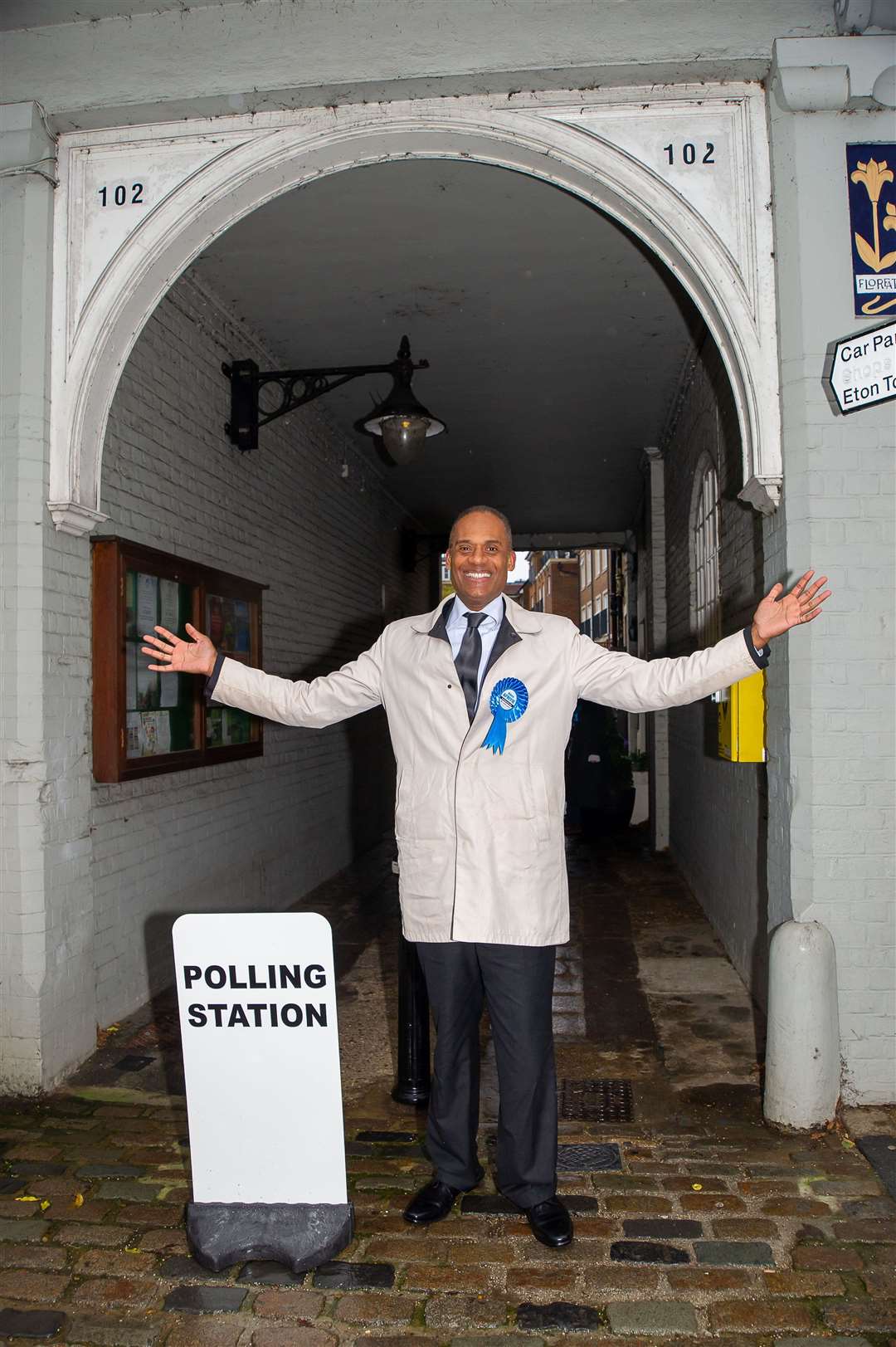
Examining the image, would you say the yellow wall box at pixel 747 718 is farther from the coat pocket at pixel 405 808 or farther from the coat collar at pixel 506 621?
the coat pocket at pixel 405 808

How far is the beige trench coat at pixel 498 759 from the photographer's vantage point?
3014 millimetres

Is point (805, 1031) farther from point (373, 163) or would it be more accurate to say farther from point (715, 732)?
point (373, 163)

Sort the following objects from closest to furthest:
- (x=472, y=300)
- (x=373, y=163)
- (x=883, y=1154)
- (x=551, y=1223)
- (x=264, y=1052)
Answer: (x=264, y=1052) → (x=551, y=1223) → (x=883, y=1154) → (x=373, y=163) → (x=472, y=300)

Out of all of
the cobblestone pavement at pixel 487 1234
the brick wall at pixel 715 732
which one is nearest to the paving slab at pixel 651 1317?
the cobblestone pavement at pixel 487 1234

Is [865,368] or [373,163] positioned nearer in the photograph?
[865,368]

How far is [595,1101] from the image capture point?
4148 mm

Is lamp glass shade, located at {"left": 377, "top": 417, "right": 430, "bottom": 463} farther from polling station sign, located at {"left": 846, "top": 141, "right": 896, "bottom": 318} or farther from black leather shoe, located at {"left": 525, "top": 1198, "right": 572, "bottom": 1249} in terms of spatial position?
black leather shoe, located at {"left": 525, "top": 1198, "right": 572, "bottom": 1249}

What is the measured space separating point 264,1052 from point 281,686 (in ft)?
3.69

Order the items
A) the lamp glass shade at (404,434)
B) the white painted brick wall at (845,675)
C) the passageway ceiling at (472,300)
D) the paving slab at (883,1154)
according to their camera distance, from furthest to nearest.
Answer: the lamp glass shade at (404,434) < the passageway ceiling at (472,300) < the white painted brick wall at (845,675) < the paving slab at (883,1154)

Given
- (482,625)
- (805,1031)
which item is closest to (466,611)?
(482,625)

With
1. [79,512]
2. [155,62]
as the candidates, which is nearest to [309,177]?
[155,62]

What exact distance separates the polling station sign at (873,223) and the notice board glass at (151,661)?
3396 millimetres

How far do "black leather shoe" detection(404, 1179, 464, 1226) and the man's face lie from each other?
72.4 inches

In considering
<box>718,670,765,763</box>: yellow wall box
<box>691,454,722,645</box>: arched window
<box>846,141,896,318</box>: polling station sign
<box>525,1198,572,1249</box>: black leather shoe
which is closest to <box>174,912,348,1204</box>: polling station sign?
<box>525,1198,572,1249</box>: black leather shoe
